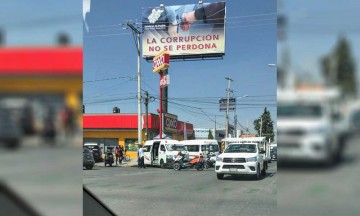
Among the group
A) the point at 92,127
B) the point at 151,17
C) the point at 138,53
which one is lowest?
the point at 92,127

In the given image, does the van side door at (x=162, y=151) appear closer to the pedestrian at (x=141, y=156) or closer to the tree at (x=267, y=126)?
the pedestrian at (x=141, y=156)

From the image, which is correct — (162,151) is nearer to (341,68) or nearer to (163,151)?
(163,151)

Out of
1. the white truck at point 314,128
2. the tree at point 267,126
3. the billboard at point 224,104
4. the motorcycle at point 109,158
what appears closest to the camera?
the white truck at point 314,128

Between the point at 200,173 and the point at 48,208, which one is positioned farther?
the point at 48,208

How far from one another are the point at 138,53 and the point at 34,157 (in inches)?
36.0

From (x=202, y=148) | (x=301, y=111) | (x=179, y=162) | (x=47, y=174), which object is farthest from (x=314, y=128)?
(x=47, y=174)

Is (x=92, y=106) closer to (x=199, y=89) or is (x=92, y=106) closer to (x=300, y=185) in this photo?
(x=199, y=89)

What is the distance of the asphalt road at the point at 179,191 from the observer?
2207 mm

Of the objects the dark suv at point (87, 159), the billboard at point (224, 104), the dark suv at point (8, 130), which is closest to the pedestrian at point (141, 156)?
the dark suv at point (87, 159)

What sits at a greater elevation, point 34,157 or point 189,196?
point 34,157

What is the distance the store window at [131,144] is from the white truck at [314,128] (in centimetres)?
109

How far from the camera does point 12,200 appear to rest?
275 cm

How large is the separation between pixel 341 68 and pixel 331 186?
1.72 ft

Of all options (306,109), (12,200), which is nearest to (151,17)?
(306,109)
